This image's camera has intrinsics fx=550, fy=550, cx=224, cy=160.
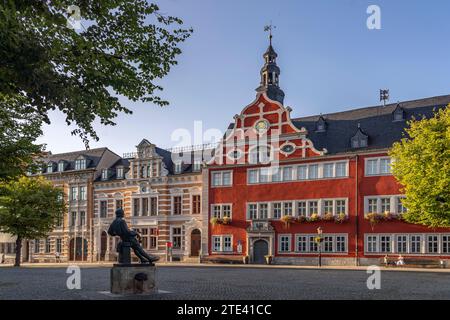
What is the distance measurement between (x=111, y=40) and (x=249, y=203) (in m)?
32.2

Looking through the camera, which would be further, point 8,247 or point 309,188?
point 8,247

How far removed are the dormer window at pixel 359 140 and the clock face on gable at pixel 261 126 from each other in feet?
23.6

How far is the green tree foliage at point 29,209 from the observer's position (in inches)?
1720

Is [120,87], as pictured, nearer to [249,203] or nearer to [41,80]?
[41,80]

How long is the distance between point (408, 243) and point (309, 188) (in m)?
8.52

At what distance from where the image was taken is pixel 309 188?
1709 inches

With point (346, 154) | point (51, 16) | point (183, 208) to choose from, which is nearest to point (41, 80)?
point (51, 16)

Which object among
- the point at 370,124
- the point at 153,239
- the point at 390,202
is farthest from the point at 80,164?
the point at 390,202

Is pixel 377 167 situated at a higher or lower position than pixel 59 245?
higher

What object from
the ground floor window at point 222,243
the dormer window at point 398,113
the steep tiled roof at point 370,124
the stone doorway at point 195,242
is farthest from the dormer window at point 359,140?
the stone doorway at point 195,242

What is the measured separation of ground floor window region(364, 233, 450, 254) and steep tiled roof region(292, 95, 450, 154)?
6.71m

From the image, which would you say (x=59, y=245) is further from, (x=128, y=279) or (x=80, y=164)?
(x=128, y=279)

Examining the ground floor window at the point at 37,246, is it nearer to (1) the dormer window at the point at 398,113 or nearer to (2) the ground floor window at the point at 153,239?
(2) the ground floor window at the point at 153,239

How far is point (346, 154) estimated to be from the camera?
137ft
